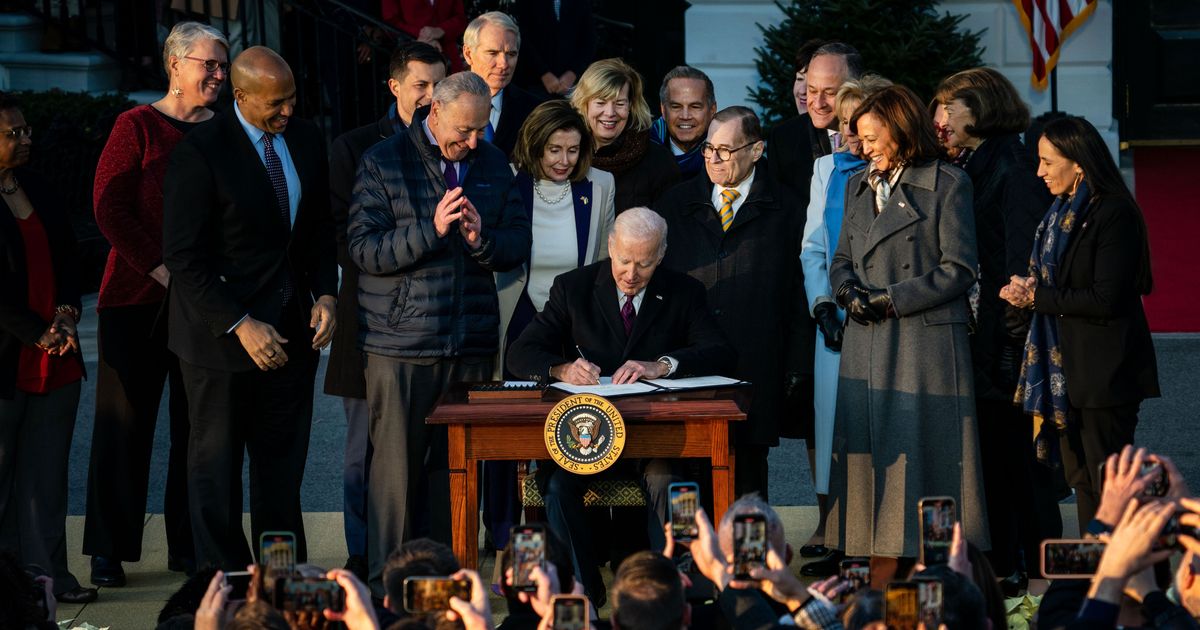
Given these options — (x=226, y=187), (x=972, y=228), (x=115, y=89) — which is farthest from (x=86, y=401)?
(x=972, y=228)

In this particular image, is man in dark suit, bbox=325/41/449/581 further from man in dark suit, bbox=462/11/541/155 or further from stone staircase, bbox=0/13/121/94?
stone staircase, bbox=0/13/121/94

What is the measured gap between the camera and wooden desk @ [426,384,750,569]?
6152 millimetres

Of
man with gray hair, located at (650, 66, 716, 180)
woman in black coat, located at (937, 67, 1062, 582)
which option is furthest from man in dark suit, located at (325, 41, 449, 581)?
woman in black coat, located at (937, 67, 1062, 582)

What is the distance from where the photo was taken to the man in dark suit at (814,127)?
777 centimetres

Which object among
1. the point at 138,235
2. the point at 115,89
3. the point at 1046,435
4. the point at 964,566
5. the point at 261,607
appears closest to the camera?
the point at 261,607

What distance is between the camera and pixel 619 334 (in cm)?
Answer: 679

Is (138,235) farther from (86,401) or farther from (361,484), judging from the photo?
(86,401)

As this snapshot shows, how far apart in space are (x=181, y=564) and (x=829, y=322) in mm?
2783

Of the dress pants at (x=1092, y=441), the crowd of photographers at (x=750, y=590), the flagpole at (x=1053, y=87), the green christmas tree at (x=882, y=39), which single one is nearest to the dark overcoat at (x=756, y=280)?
the dress pants at (x=1092, y=441)

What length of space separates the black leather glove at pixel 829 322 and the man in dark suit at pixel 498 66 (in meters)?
1.51

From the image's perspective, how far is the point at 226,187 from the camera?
676cm

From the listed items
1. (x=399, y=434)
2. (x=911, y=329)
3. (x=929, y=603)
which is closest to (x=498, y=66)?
(x=399, y=434)

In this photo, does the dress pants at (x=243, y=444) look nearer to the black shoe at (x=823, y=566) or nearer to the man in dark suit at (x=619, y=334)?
the man in dark suit at (x=619, y=334)

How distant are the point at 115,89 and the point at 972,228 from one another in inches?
328
